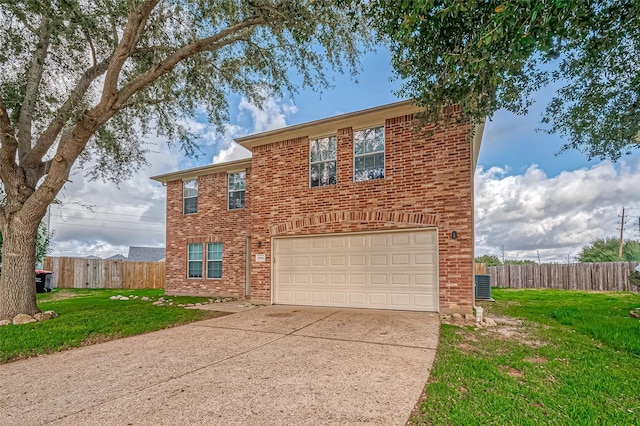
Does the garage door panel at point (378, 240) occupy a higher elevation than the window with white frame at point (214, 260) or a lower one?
higher

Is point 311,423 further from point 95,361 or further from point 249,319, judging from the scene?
point 249,319

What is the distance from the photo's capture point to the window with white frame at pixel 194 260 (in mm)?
13039

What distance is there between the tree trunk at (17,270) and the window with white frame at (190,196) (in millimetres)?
5868

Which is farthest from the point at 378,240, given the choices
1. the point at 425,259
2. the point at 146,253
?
the point at 146,253

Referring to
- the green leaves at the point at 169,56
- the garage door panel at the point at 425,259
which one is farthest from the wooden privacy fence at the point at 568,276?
the green leaves at the point at 169,56

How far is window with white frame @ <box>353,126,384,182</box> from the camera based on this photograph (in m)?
8.82

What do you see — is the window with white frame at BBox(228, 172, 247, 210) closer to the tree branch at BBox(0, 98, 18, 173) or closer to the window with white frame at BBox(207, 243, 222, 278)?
the window with white frame at BBox(207, 243, 222, 278)

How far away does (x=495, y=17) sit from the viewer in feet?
11.3

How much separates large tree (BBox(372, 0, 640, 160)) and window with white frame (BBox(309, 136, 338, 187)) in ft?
11.4

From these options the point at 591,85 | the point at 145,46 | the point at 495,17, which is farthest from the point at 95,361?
the point at 591,85

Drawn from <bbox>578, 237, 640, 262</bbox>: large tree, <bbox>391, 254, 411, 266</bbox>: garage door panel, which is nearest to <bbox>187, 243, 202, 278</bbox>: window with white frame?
<bbox>391, 254, 411, 266</bbox>: garage door panel

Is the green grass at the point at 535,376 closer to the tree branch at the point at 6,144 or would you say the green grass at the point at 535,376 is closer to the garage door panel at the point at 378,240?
the garage door panel at the point at 378,240

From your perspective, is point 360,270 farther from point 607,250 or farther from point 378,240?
point 607,250

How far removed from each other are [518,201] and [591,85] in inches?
849
